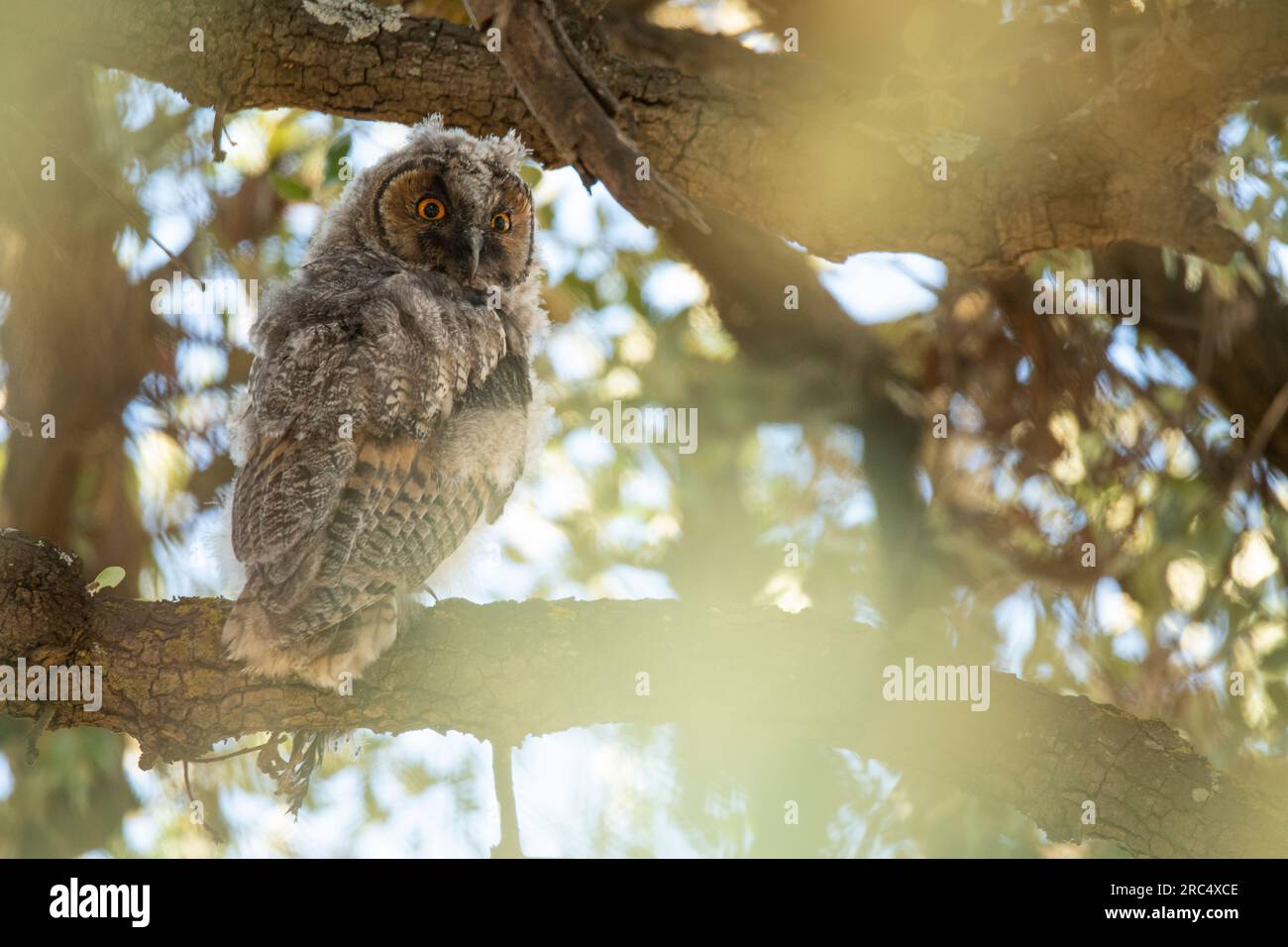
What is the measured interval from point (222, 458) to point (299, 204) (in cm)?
103

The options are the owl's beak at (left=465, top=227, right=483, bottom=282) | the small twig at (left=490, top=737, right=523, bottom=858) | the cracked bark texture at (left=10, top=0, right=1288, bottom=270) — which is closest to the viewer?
the small twig at (left=490, top=737, right=523, bottom=858)

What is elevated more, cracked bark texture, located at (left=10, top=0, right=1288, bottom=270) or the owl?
cracked bark texture, located at (left=10, top=0, right=1288, bottom=270)

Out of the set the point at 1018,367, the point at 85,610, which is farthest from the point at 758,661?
the point at 1018,367

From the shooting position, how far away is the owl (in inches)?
104

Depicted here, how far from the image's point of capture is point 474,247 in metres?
3.33

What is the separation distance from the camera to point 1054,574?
4.27 meters

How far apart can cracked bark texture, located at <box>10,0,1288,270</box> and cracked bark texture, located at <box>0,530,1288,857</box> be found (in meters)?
1.19

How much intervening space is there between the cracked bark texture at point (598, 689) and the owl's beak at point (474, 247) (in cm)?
100

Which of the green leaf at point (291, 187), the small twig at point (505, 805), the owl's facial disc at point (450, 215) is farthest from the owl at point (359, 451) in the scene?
the green leaf at point (291, 187)

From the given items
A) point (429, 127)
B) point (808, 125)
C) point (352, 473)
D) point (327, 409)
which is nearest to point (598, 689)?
point (352, 473)

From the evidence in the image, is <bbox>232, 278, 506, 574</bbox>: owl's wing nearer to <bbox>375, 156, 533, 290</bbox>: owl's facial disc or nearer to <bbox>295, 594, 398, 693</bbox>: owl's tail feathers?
<bbox>295, 594, 398, 693</bbox>: owl's tail feathers

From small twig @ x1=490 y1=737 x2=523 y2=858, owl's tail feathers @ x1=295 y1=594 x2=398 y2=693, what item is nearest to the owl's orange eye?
owl's tail feathers @ x1=295 y1=594 x2=398 y2=693

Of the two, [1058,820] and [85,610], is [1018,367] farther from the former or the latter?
[85,610]

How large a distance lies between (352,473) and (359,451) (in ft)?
0.18
